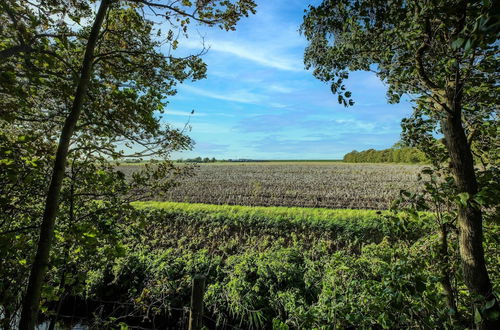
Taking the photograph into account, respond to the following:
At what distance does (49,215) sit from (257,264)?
626cm

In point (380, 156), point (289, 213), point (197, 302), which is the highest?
point (380, 156)

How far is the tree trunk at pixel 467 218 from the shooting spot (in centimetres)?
293

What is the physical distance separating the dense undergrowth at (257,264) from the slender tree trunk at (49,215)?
30.9 inches

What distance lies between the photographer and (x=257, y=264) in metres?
8.41

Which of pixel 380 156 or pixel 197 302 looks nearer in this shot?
pixel 197 302

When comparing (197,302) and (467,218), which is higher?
(467,218)

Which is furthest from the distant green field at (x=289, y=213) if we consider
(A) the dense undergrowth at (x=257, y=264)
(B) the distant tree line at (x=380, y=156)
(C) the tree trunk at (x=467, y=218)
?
(B) the distant tree line at (x=380, y=156)

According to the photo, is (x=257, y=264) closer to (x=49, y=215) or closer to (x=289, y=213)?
(x=289, y=213)

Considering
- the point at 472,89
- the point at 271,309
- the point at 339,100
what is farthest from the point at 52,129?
the point at 271,309

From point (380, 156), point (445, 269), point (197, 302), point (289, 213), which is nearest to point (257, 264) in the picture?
point (289, 213)

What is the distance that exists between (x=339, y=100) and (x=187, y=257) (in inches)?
312

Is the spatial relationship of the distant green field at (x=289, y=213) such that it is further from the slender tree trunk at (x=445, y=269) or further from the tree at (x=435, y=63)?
the tree at (x=435, y=63)

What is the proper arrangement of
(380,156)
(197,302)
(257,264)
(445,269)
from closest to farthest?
1. (197,302)
2. (445,269)
3. (257,264)
4. (380,156)

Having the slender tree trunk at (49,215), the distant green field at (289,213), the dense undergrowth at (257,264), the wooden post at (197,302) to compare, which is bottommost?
the dense undergrowth at (257,264)
